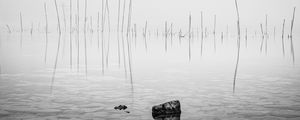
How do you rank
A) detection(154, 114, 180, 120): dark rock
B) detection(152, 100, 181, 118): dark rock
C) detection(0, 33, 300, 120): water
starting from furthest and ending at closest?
1. detection(0, 33, 300, 120): water
2. detection(152, 100, 181, 118): dark rock
3. detection(154, 114, 180, 120): dark rock

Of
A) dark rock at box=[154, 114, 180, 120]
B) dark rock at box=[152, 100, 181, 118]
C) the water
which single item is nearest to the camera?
dark rock at box=[154, 114, 180, 120]

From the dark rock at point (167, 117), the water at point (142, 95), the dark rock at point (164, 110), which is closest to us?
the dark rock at point (167, 117)

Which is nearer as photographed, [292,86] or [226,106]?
[226,106]

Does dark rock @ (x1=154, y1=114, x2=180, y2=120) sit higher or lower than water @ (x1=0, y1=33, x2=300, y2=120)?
lower

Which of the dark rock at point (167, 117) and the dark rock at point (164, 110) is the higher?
the dark rock at point (164, 110)

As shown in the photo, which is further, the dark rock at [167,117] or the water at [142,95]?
the water at [142,95]

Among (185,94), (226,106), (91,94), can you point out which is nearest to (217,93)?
(185,94)

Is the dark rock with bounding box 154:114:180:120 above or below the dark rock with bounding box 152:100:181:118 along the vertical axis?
below

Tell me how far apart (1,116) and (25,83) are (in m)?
3.92

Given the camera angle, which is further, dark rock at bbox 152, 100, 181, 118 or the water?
the water

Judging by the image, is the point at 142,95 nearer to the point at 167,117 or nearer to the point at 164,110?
the point at 164,110

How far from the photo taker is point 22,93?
919 centimetres

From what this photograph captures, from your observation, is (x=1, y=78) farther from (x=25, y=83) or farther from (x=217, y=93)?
(x=217, y=93)

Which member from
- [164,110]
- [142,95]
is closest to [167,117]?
[164,110]
